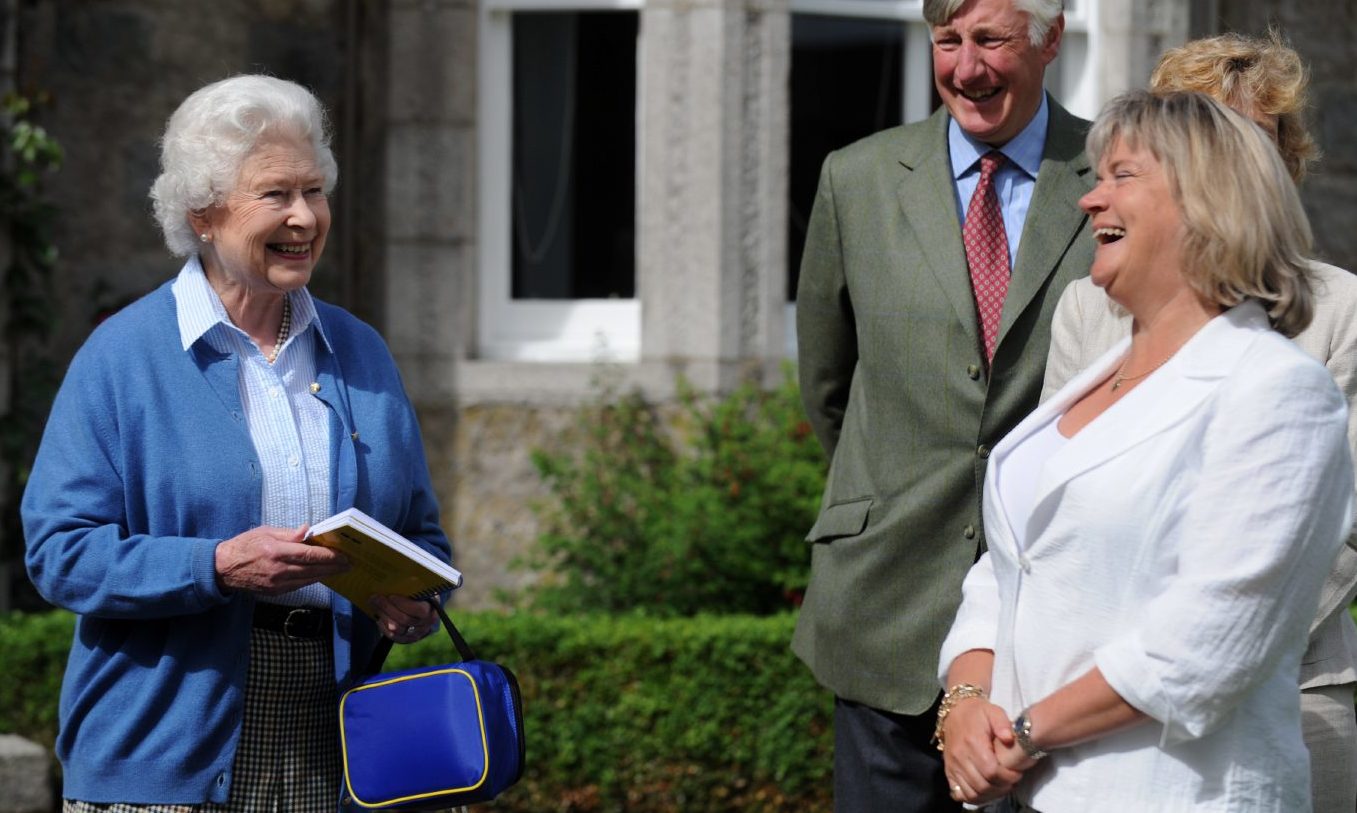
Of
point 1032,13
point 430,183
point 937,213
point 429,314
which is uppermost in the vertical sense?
point 1032,13

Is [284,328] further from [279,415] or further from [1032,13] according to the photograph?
[1032,13]

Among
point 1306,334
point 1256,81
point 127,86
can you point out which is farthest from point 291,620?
point 127,86

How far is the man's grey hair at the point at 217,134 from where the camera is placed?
2.88 meters

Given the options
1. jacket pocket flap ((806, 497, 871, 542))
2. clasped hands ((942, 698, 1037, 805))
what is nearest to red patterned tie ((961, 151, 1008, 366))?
jacket pocket flap ((806, 497, 871, 542))

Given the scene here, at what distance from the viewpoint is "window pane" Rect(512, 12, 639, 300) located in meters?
6.81

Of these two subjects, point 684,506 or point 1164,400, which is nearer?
point 1164,400

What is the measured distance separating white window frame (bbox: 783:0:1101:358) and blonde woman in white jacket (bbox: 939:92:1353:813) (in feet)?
14.3

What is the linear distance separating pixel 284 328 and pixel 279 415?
19 cm

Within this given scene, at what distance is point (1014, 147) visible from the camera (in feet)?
10.8

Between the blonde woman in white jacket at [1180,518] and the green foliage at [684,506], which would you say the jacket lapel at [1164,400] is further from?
the green foliage at [684,506]

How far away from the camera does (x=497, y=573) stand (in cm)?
673

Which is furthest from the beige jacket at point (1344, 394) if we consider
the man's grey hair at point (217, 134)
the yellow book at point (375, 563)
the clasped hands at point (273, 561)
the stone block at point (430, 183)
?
the stone block at point (430, 183)

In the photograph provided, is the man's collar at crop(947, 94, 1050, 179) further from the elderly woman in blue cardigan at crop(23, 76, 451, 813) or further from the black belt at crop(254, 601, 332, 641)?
the black belt at crop(254, 601, 332, 641)

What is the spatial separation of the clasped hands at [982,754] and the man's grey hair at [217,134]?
1.48 metres
